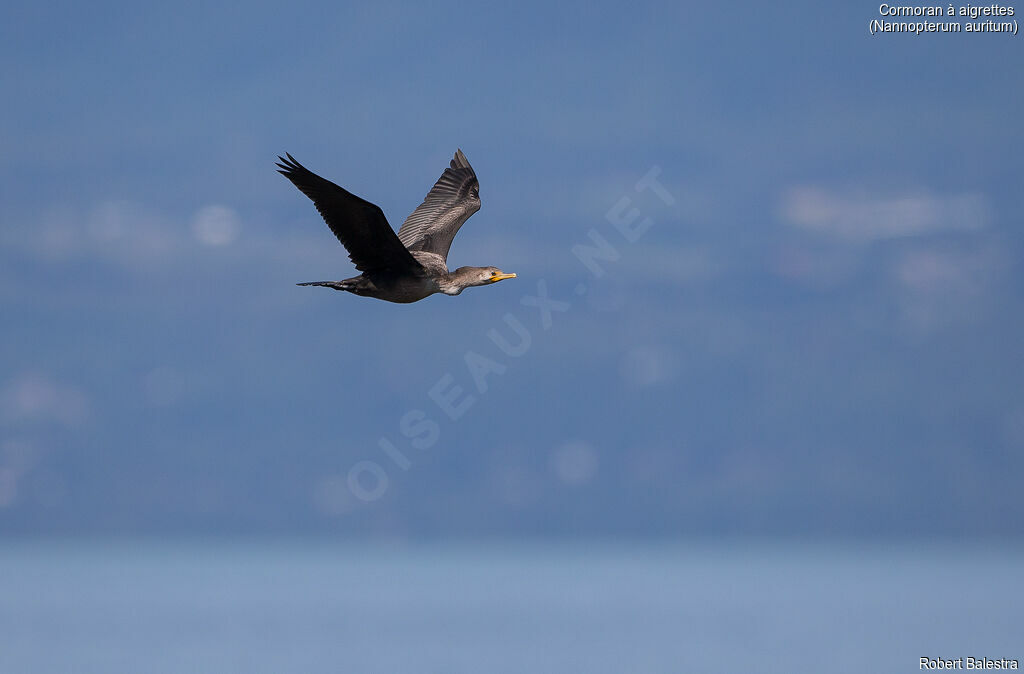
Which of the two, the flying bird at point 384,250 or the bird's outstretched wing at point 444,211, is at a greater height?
the bird's outstretched wing at point 444,211

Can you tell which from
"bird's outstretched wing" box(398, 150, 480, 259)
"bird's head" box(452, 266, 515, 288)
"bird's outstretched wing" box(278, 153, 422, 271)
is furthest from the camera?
"bird's outstretched wing" box(398, 150, 480, 259)

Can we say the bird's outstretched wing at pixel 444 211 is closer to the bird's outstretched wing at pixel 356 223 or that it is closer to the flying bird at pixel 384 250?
the flying bird at pixel 384 250

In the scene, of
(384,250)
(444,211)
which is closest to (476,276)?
(384,250)

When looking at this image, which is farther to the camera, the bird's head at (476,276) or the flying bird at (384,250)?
the bird's head at (476,276)

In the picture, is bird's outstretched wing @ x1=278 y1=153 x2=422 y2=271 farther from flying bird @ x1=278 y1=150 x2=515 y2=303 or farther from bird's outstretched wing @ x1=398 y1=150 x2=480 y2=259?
bird's outstretched wing @ x1=398 y1=150 x2=480 y2=259

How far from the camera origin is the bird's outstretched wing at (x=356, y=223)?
13141 millimetres

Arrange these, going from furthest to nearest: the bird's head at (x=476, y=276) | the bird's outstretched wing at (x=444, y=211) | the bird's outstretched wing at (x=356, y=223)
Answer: the bird's outstretched wing at (x=444, y=211) < the bird's head at (x=476, y=276) < the bird's outstretched wing at (x=356, y=223)

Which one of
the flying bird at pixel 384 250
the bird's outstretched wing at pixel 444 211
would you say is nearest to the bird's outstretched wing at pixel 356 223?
the flying bird at pixel 384 250

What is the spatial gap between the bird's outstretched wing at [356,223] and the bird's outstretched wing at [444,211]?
89.5 inches

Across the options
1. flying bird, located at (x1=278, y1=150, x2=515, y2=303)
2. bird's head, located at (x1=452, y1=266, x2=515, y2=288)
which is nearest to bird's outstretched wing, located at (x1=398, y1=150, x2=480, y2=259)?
flying bird, located at (x1=278, y1=150, x2=515, y2=303)

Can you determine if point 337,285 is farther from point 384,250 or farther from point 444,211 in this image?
point 444,211

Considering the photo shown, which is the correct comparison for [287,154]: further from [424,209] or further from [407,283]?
[424,209]

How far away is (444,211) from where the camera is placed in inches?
707

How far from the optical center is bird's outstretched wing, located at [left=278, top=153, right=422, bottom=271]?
13.1 m
